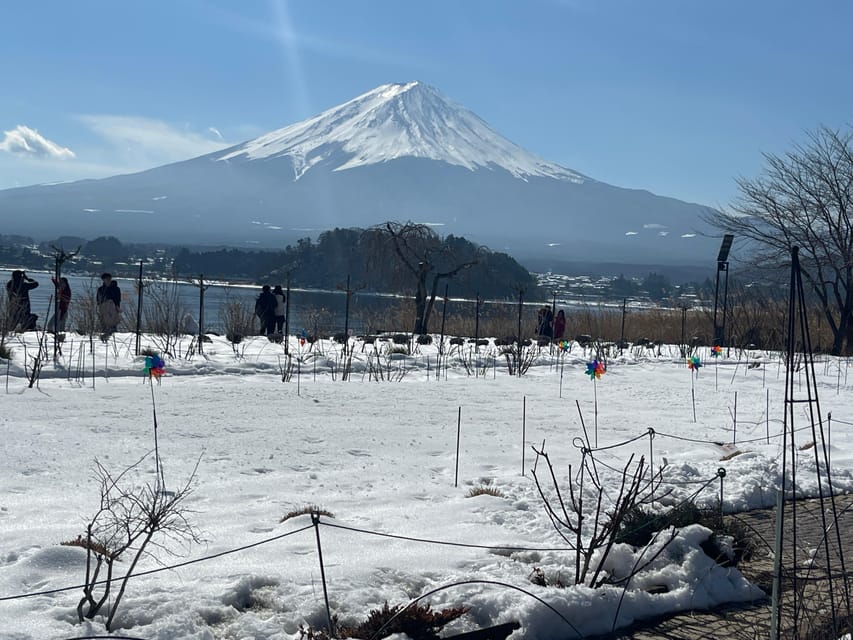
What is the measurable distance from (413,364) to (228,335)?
5.21 metres

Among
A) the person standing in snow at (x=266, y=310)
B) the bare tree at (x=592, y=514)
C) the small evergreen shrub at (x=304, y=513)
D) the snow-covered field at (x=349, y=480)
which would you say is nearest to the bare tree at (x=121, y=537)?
the snow-covered field at (x=349, y=480)

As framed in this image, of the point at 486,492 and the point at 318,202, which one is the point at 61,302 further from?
the point at 318,202

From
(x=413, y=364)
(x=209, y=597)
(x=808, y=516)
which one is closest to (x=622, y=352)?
(x=413, y=364)

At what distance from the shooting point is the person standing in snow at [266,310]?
1997 centimetres

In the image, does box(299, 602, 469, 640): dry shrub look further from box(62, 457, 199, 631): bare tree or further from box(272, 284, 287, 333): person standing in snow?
box(272, 284, 287, 333): person standing in snow

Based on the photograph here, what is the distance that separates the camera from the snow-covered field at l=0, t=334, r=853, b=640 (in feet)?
13.0

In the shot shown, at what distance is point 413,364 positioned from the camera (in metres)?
14.9

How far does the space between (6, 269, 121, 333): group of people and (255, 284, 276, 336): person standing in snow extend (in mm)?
3452

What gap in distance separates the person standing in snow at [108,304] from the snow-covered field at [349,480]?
295 centimetres

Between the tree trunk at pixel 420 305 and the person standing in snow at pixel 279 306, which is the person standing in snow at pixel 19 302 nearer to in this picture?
the person standing in snow at pixel 279 306

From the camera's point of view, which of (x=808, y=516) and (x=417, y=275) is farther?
(x=417, y=275)

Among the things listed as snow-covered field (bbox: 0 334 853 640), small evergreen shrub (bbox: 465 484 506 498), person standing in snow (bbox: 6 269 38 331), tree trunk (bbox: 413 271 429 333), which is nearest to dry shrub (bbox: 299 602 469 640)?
snow-covered field (bbox: 0 334 853 640)

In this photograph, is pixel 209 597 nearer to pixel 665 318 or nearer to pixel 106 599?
pixel 106 599

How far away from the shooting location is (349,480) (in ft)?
21.8
